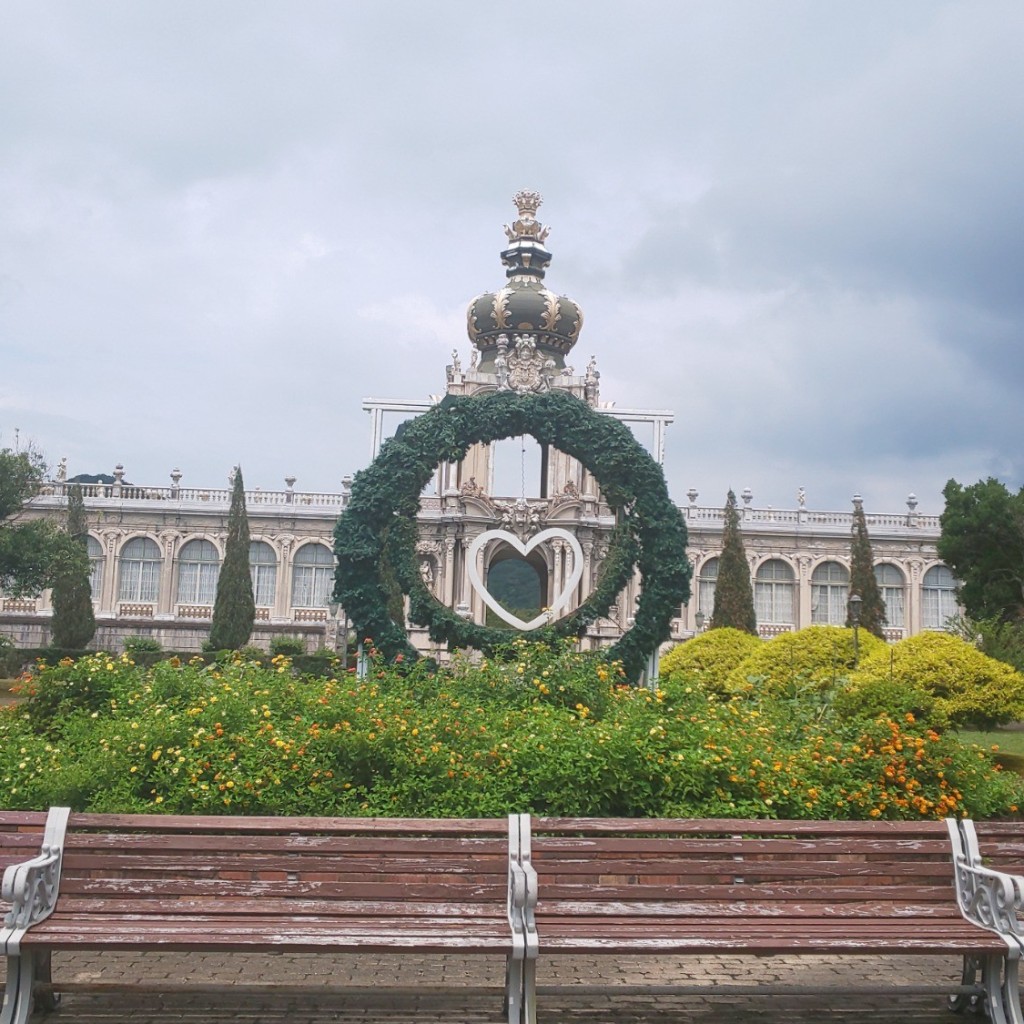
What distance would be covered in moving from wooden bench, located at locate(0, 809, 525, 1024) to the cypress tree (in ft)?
116

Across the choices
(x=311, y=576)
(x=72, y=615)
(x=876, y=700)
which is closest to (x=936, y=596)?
(x=311, y=576)

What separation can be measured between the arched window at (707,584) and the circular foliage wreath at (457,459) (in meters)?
33.8

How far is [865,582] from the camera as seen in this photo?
4309cm

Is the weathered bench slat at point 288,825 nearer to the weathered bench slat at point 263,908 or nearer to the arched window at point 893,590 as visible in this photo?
the weathered bench slat at point 263,908

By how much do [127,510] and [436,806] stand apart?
150 feet

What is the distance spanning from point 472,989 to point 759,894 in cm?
184

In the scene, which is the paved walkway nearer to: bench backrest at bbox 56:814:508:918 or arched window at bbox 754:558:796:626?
bench backrest at bbox 56:814:508:918

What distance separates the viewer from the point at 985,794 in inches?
391

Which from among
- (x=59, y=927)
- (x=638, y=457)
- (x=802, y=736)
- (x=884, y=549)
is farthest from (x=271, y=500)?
(x=59, y=927)

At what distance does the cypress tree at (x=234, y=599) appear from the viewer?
4088 centimetres

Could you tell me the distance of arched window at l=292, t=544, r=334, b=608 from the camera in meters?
50.1

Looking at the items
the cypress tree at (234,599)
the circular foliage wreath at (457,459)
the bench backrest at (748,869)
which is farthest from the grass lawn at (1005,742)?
the cypress tree at (234,599)

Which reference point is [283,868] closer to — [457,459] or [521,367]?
[457,459]

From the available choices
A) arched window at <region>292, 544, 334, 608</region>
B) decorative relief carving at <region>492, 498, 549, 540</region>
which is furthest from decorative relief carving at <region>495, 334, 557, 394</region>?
arched window at <region>292, 544, 334, 608</region>
